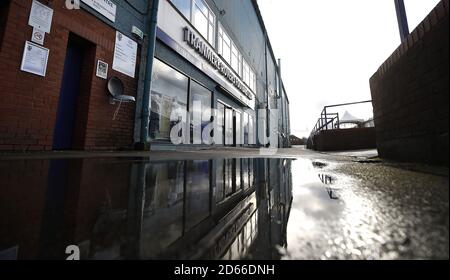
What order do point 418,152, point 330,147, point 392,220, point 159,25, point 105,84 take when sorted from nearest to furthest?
1. point 392,220
2. point 418,152
3. point 105,84
4. point 159,25
5. point 330,147

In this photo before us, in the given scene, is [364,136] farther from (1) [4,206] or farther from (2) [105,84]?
(1) [4,206]

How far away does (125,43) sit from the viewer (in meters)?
4.64

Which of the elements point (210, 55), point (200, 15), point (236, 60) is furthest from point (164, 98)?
point (236, 60)

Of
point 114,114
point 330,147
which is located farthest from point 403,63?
point 330,147

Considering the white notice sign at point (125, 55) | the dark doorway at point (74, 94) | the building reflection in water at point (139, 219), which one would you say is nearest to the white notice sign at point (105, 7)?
the white notice sign at point (125, 55)

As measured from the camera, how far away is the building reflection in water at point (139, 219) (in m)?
0.50

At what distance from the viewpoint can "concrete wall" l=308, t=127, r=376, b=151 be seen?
21.0 ft

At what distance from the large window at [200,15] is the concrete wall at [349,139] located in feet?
20.1

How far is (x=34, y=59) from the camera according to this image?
3.19 meters

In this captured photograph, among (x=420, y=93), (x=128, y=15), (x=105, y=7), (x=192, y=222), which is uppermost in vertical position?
(x=128, y=15)

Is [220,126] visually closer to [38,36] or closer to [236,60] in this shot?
[236,60]

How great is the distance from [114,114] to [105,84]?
25.1 inches

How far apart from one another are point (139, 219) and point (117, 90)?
14.6 ft
